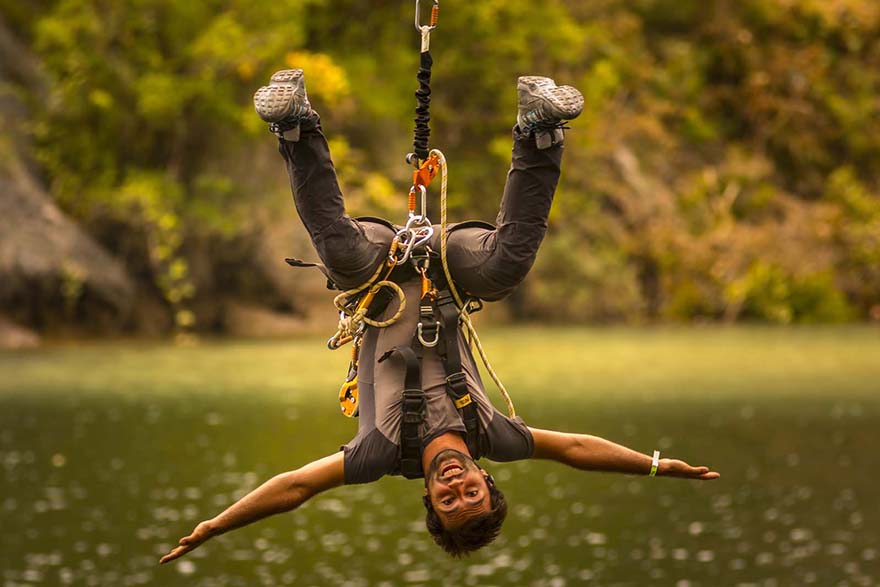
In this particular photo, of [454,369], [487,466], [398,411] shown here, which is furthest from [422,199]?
[487,466]

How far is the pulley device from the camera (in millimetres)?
5578

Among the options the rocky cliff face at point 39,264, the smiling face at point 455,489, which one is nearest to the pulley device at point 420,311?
the smiling face at point 455,489

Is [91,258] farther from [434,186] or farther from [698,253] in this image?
[698,253]

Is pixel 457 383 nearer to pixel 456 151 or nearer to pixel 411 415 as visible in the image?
pixel 411 415

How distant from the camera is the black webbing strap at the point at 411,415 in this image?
553 centimetres

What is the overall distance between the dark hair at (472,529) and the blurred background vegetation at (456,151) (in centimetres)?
1943

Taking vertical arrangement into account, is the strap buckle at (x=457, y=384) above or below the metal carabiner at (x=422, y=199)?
below

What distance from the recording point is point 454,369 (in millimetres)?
5648

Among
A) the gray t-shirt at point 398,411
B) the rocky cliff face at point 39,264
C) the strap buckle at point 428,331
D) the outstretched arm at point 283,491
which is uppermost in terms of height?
the strap buckle at point 428,331

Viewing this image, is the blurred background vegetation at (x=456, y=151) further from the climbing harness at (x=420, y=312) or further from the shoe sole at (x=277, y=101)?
the shoe sole at (x=277, y=101)

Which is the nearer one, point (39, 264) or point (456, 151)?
point (39, 264)

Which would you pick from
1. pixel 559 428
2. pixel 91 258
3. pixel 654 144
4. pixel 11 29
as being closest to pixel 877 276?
pixel 654 144

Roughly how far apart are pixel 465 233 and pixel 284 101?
864mm

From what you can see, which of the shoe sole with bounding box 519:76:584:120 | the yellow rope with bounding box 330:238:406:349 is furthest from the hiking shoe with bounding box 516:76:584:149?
the yellow rope with bounding box 330:238:406:349
